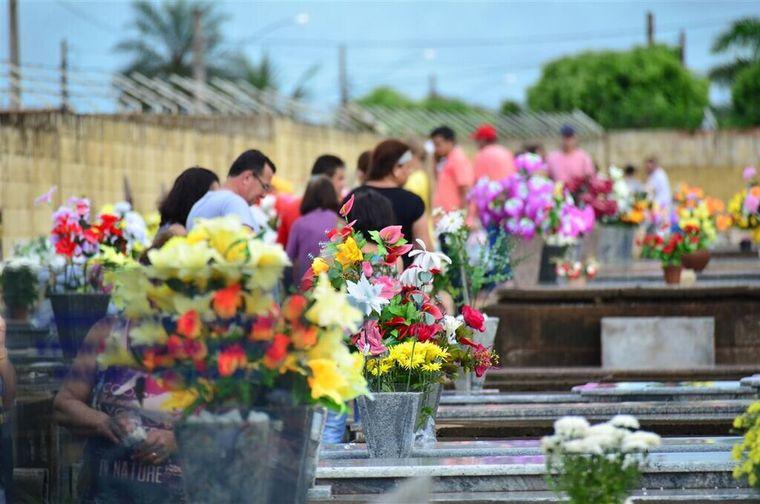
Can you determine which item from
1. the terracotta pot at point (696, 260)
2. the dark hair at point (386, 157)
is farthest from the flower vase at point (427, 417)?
the terracotta pot at point (696, 260)

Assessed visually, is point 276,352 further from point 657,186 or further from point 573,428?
point 657,186

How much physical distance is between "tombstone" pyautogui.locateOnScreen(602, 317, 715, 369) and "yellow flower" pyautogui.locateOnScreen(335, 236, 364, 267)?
6.30 meters

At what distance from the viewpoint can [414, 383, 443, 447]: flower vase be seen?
652cm

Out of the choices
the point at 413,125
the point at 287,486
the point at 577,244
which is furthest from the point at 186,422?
the point at 413,125

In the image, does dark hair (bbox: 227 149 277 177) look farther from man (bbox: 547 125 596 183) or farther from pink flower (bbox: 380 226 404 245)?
man (bbox: 547 125 596 183)

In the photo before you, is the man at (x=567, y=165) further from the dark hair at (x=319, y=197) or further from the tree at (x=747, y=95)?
the tree at (x=747, y=95)

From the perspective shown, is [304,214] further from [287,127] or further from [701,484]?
[287,127]

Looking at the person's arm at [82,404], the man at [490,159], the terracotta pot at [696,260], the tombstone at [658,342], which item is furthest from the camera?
the man at [490,159]

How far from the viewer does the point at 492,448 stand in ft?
21.7

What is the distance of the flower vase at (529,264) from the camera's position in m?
15.1

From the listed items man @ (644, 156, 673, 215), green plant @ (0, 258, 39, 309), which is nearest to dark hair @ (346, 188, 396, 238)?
green plant @ (0, 258, 39, 309)

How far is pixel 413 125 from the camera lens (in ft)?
154

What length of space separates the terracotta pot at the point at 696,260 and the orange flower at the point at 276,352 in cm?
1136

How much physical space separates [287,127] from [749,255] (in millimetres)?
13657
